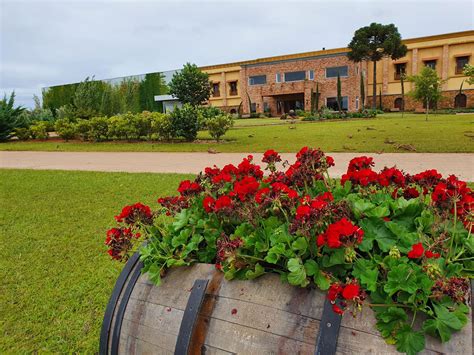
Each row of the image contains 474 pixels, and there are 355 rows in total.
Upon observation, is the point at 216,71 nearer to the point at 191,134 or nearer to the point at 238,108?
the point at 238,108

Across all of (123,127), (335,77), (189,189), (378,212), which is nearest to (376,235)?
(378,212)

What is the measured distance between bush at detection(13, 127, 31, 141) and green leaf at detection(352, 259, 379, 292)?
68.5ft

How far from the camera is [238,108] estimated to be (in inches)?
1583

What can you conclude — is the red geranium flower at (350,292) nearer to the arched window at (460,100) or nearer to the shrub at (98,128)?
the shrub at (98,128)

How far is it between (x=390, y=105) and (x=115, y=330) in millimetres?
38284

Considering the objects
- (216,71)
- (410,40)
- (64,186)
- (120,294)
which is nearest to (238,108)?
(216,71)

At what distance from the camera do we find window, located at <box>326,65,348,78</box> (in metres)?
34.9

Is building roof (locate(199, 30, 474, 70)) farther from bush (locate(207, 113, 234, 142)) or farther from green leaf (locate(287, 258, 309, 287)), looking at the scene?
green leaf (locate(287, 258, 309, 287))

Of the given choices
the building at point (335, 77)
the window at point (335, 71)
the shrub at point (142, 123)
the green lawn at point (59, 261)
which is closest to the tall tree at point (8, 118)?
the shrub at point (142, 123)

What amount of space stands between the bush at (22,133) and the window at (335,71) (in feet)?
88.5

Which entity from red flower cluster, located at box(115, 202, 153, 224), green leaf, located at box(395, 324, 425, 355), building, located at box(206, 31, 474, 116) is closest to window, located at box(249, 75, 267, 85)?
building, located at box(206, 31, 474, 116)

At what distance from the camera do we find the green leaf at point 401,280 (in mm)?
1076

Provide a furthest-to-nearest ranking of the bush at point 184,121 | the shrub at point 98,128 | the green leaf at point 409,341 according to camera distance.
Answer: the shrub at point 98,128, the bush at point 184,121, the green leaf at point 409,341

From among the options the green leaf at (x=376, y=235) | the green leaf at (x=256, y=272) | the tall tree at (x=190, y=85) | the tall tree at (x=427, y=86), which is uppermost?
the tall tree at (x=190, y=85)
